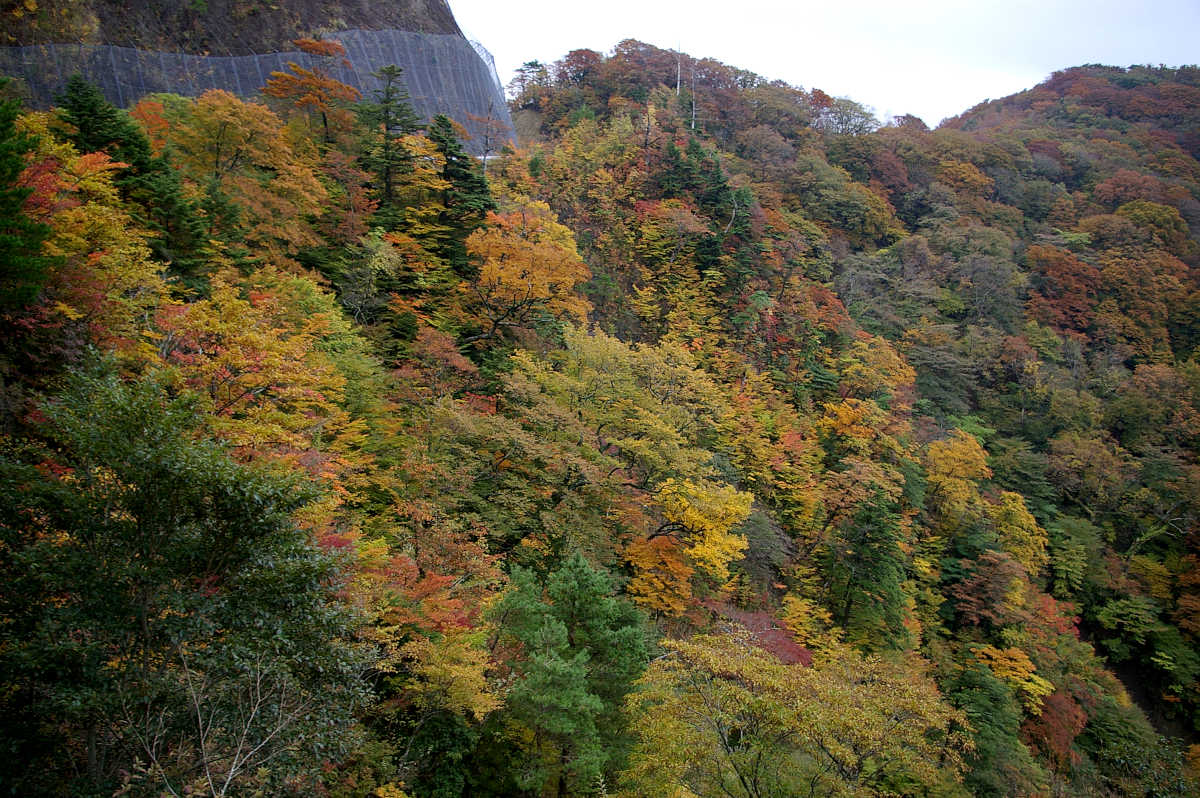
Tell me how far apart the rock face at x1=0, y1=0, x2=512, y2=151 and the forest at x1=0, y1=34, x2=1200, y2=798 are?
76.7 inches

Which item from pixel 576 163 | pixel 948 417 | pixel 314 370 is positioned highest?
pixel 576 163

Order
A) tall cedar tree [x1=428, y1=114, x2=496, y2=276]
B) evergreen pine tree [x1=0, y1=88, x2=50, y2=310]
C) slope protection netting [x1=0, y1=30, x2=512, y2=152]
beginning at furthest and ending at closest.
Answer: tall cedar tree [x1=428, y1=114, x2=496, y2=276] → slope protection netting [x1=0, y1=30, x2=512, y2=152] → evergreen pine tree [x1=0, y1=88, x2=50, y2=310]

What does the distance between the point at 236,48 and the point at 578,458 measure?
24.3m

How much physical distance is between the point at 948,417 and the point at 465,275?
2784 centimetres

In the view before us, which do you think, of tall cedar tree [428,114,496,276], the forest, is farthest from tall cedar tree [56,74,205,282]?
tall cedar tree [428,114,496,276]

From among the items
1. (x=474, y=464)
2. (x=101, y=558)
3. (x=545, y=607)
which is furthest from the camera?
(x=474, y=464)

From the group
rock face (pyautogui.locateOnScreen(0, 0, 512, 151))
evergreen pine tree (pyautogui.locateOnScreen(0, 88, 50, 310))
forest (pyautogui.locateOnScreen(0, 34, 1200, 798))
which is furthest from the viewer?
rock face (pyautogui.locateOnScreen(0, 0, 512, 151))

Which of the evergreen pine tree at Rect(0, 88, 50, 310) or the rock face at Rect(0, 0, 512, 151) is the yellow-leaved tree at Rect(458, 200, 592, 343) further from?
the rock face at Rect(0, 0, 512, 151)

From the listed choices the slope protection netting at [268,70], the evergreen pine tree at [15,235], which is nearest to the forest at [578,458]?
the evergreen pine tree at [15,235]

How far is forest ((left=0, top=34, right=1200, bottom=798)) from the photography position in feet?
21.9

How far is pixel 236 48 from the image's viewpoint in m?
24.0

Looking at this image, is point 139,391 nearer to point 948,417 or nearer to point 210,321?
point 210,321

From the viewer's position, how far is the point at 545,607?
11.2 meters

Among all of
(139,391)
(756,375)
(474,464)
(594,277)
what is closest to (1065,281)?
(756,375)
